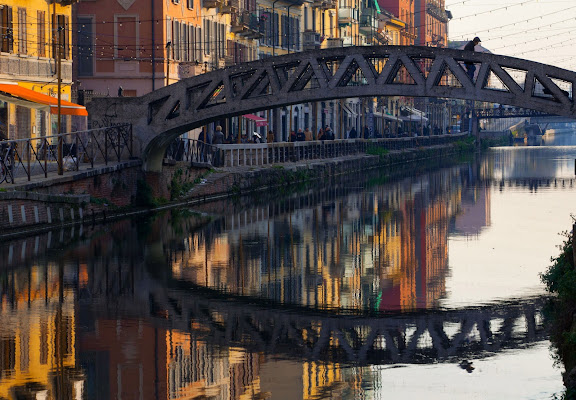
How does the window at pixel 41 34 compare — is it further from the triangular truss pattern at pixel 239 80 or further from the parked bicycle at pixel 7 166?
the parked bicycle at pixel 7 166

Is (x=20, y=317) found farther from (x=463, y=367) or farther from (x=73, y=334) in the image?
(x=463, y=367)

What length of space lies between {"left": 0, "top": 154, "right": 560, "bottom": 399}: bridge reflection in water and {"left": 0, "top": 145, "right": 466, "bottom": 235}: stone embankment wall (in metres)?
0.99

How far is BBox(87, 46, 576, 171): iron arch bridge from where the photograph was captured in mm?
36906

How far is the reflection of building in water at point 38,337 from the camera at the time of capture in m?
14.4

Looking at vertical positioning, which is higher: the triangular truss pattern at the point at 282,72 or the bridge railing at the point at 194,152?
the triangular truss pattern at the point at 282,72

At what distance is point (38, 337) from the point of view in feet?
57.7

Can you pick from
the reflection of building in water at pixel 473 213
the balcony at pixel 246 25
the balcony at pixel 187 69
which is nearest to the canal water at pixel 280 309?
the reflection of building in water at pixel 473 213

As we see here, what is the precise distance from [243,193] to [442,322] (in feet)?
99.0

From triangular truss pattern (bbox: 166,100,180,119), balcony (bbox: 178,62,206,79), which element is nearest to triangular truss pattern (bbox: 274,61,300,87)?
triangular truss pattern (bbox: 166,100,180,119)

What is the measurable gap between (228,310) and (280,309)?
849 mm

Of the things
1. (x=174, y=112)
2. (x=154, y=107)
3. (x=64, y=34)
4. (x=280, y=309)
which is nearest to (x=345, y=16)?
(x=64, y=34)

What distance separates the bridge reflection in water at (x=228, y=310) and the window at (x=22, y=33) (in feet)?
49.4

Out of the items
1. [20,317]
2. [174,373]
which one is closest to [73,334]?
[20,317]

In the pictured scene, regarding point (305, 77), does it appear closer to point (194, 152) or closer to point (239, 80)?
point (239, 80)
